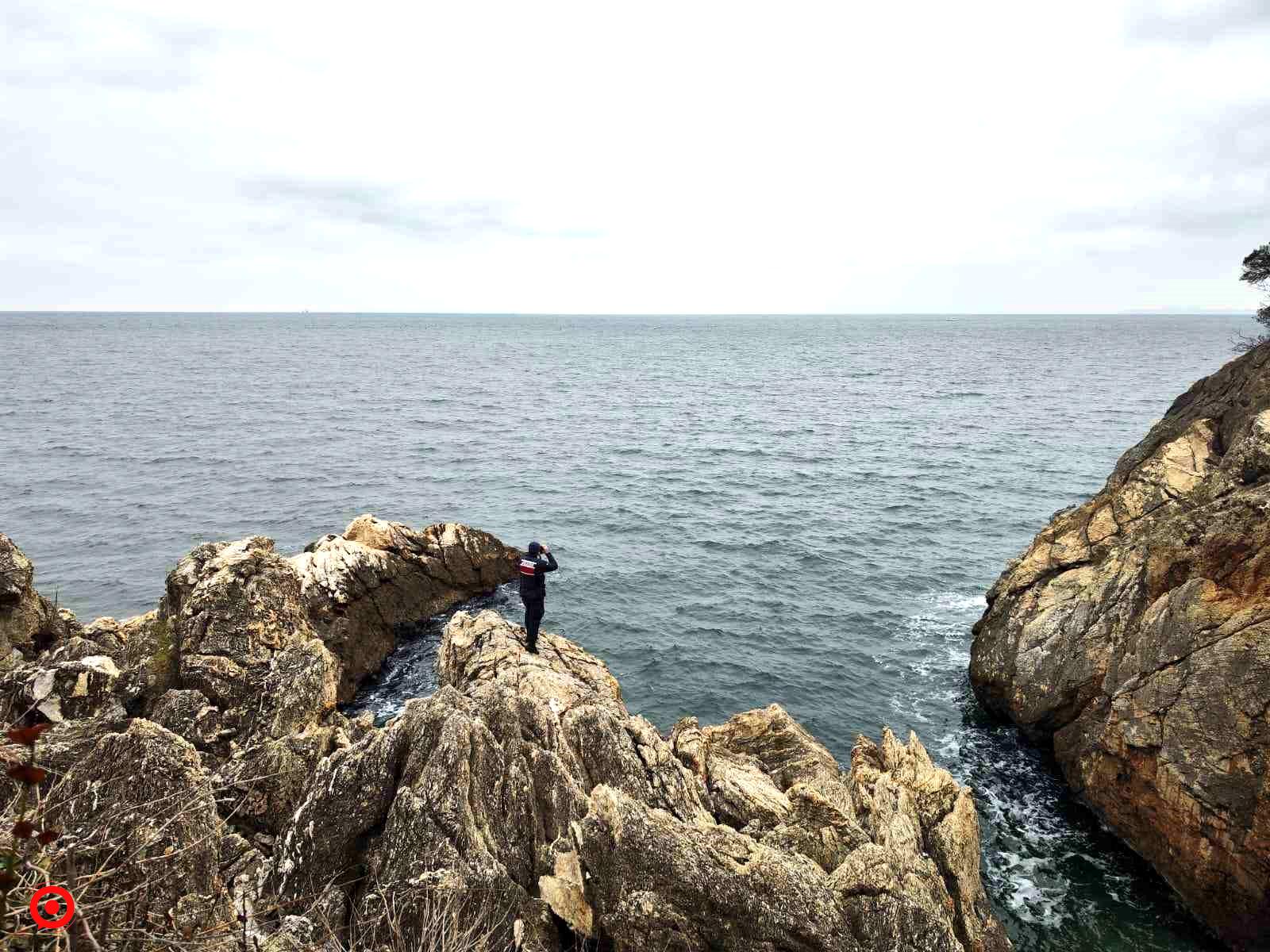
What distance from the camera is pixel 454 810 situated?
12.5m

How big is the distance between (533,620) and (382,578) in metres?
12.9

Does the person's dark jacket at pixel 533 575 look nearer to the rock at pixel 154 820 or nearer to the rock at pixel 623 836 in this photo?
the rock at pixel 623 836

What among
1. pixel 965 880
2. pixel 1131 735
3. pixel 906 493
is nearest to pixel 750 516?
pixel 906 493

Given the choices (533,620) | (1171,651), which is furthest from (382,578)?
(1171,651)

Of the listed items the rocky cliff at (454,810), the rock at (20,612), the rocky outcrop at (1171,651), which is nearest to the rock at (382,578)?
the rock at (20,612)

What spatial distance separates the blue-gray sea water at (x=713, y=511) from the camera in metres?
24.7

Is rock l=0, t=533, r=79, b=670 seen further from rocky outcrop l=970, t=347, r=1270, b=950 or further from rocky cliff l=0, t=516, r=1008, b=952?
rocky outcrop l=970, t=347, r=1270, b=950

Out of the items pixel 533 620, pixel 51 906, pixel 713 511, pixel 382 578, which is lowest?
pixel 713 511

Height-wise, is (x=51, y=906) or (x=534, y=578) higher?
(x=51, y=906)

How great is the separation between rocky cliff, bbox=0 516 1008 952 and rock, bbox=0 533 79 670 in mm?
2543

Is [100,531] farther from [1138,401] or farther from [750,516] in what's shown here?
[1138,401]

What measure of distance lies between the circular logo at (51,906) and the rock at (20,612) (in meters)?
21.2

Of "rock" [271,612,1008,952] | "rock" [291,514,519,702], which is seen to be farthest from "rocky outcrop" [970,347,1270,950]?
"rock" [291,514,519,702]

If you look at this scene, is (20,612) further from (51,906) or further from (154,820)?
(51,906)
